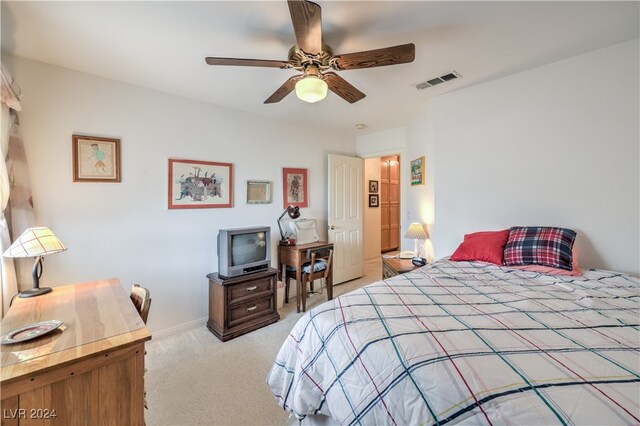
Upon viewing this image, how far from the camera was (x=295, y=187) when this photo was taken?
12.2ft

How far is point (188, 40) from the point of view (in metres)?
1.81

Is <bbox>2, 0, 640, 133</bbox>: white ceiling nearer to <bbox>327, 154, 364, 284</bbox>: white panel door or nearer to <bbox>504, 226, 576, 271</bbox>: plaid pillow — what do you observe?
<bbox>504, 226, 576, 271</bbox>: plaid pillow

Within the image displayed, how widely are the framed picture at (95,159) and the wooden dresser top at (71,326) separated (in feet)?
3.31

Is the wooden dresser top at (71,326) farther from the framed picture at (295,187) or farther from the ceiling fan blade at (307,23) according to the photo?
the framed picture at (295,187)

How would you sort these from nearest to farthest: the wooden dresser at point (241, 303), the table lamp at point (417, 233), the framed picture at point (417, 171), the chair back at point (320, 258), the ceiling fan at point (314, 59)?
the ceiling fan at point (314, 59) → the wooden dresser at point (241, 303) → the table lamp at point (417, 233) → the chair back at point (320, 258) → the framed picture at point (417, 171)

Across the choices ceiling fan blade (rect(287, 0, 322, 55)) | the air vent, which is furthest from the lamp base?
the air vent

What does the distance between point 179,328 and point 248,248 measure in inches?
42.2

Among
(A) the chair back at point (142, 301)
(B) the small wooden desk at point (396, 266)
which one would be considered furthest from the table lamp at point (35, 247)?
(B) the small wooden desk at point (396, 266)

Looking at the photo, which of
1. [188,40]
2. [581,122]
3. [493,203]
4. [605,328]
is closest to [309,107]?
[188,40]

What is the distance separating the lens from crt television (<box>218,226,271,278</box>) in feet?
8.58

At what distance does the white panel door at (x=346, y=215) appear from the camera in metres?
4.05

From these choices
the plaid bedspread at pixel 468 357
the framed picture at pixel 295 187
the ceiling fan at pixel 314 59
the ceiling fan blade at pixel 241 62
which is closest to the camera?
the plaid bedspread at pixel 468 357

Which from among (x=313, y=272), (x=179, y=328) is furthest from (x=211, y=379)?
(x=313, y=272)

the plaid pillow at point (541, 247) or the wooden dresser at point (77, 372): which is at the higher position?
the plaid pillow at point (541, 247)
